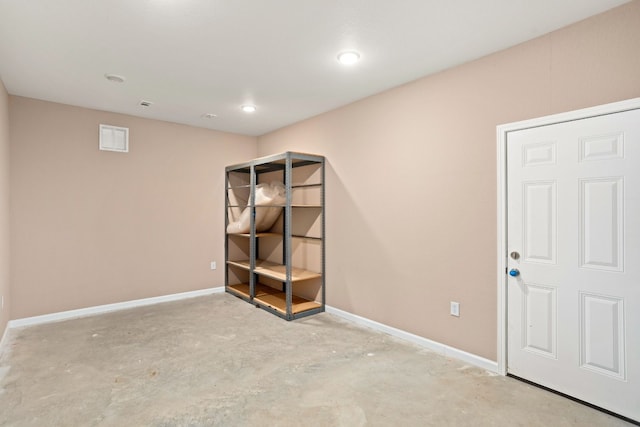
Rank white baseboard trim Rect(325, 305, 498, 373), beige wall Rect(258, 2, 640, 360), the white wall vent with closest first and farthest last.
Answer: beige wall Rect(258, 2, 640, 360) → white baseboard trim Rect(325, 305, 498, 373) → the white wall vent

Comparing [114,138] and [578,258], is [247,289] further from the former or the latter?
[578,258]

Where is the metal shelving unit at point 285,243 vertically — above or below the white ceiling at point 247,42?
below

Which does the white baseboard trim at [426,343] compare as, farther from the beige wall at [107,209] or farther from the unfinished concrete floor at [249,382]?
the beige wall at [107,209]

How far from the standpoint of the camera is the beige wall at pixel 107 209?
3.76 meters

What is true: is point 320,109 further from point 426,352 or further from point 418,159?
point 426,352

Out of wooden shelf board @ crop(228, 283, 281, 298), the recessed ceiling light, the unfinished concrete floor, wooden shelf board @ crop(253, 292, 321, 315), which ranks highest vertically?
the recessed ceiling light

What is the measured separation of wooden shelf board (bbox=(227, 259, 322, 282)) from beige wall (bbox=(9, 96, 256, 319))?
0.71 m

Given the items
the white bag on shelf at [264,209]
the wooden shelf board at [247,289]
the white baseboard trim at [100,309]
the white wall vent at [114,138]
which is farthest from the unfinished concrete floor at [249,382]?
the white wall vent at [114,138]

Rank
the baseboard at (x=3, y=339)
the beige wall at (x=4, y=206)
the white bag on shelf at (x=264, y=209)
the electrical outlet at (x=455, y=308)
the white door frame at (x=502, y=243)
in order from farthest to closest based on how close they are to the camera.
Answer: the white bag on shelf at (x=264, y=209), the beige wall at (x=4, y=206), the baseboard at (x=3, y=339), the electrical outlet at (x=455, y=308), the white door frame at (x=502, y=243)

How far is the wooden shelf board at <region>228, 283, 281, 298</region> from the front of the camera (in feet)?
16.0

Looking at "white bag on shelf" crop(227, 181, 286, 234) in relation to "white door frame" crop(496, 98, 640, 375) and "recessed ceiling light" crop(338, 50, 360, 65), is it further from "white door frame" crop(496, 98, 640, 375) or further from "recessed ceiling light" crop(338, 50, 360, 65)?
"white door frame" crop(496, 98, 640, 375)

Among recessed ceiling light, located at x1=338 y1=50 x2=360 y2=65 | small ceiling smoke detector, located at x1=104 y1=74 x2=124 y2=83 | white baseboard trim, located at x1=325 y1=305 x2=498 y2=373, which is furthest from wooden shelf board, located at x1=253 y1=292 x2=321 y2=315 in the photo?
small ceiling smoke detector, located at x1=104 y1=74 x2=124 y2=83

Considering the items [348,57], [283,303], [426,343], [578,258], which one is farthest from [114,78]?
[578,258]

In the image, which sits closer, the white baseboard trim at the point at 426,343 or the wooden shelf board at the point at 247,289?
the white baseboard trim at the point at 426,343
